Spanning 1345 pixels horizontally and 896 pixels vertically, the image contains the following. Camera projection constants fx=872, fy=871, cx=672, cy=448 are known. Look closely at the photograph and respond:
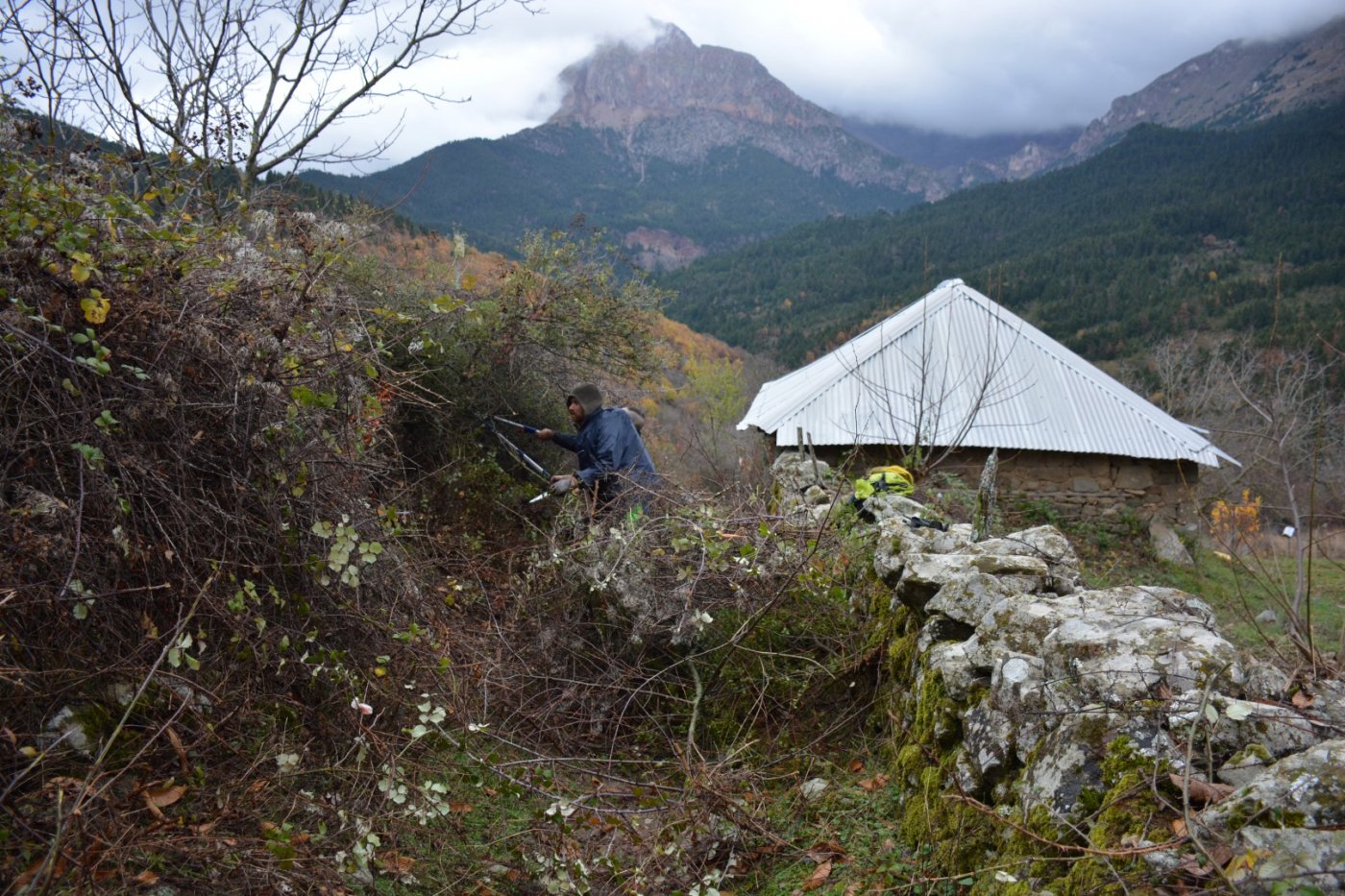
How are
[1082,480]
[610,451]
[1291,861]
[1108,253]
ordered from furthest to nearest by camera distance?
[1108,253] → [1082,480] → [610,451] → [1291,861]

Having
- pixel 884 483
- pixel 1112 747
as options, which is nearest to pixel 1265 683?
pixel 1112 747

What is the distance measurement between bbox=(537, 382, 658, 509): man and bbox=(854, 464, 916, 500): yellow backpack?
1418 mm

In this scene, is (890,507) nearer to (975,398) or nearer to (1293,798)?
(1293,798)

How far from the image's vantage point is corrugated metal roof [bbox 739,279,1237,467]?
12.1m

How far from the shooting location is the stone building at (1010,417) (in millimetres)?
12125

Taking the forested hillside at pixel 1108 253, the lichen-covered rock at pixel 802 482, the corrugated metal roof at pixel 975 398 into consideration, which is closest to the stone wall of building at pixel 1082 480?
the corrugated metal roof at pixel 975 398

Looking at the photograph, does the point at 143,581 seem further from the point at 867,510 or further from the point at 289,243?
the point at 867,510

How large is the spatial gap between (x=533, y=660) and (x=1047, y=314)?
2479 inches

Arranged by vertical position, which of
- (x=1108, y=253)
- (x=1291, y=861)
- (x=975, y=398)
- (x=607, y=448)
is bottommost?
(x=1291, y=861)

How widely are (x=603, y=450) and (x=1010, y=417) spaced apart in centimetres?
810

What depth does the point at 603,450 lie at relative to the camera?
250 inches

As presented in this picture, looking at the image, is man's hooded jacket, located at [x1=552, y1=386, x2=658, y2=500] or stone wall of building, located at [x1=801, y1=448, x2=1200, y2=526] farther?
stone wall of building, located at [x1=801, y1=448, x2=1200, y2=526]

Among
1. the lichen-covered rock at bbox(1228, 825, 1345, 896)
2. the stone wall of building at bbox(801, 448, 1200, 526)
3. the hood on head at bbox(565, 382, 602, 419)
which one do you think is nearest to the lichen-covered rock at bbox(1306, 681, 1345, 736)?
the lichen-covered rock at bbox(1228, 825, 1345, 896)

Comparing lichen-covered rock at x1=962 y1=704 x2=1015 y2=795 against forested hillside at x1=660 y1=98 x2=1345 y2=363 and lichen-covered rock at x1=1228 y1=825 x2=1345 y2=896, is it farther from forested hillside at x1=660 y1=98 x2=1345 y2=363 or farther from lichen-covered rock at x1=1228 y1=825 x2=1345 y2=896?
forested hillside at x1=660 y1=98 x2=1345 y2=363
